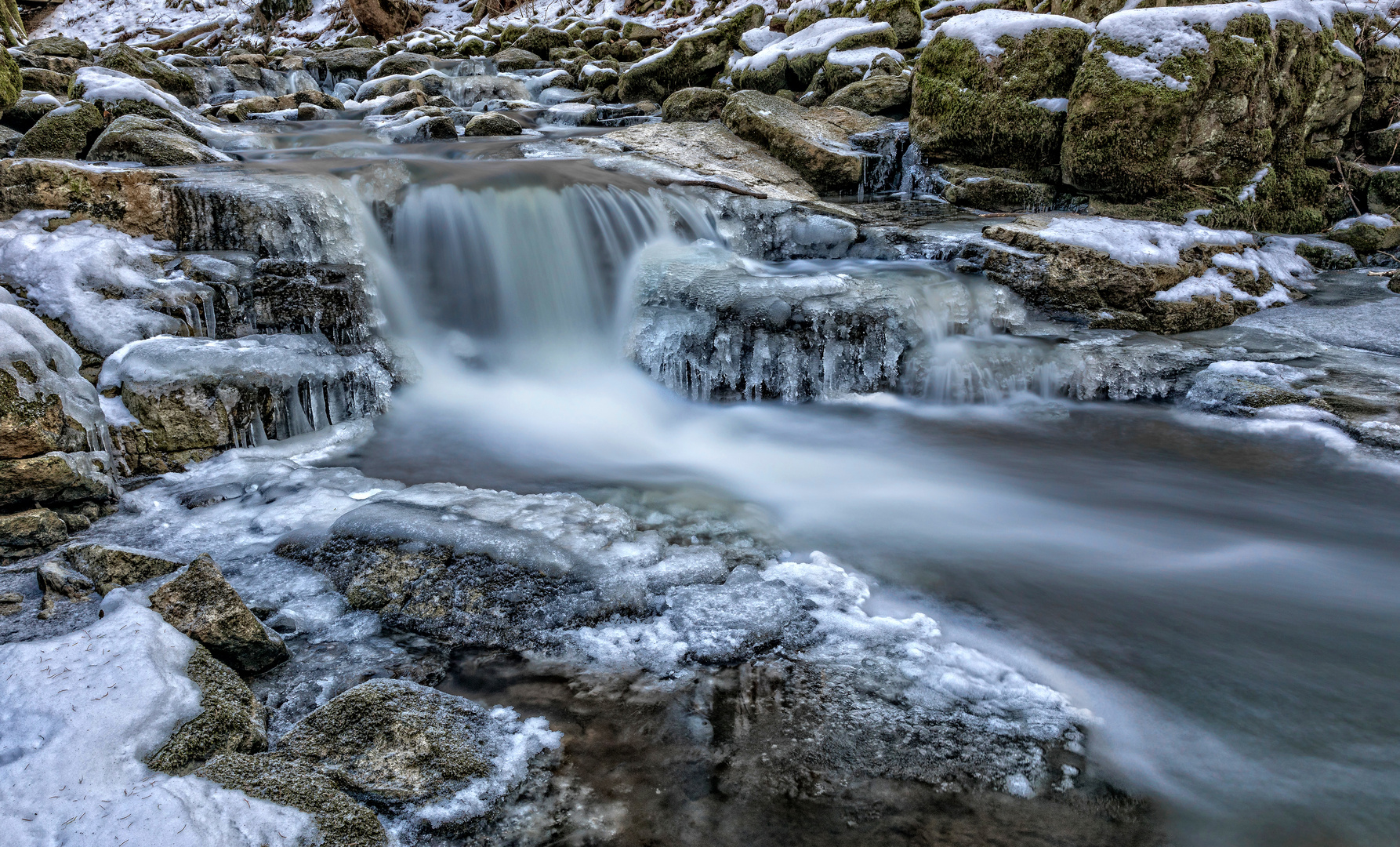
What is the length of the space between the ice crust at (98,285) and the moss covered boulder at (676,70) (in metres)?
10.4

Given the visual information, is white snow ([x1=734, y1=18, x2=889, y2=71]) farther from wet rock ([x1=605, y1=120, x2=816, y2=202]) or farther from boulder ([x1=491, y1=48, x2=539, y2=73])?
boulder ([x1=491, y1=48, x2=539, y2=73])

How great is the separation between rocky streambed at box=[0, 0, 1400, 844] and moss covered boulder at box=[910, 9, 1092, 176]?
0.15 ft

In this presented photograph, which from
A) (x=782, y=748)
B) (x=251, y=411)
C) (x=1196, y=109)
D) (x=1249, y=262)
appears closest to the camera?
(x=782, y=748)

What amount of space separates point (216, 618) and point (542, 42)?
752 inches

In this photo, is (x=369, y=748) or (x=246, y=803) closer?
(x=246, y=803)

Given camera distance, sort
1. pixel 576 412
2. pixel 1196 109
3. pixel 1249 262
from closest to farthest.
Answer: pixel 576 412 < pixel 1249 262 < pixel 1196 109

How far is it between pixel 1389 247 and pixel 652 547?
8727mm

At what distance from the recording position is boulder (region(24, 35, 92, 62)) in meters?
13.8

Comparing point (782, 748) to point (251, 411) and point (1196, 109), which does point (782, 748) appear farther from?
point (1196, 109)

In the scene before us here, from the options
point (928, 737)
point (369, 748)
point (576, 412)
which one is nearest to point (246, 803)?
point (369, 748)

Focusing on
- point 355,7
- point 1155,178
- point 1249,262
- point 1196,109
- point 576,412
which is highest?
point 355,7

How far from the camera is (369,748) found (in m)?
1.92

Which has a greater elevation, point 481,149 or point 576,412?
point 481,149

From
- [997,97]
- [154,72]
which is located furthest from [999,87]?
[154,72]
